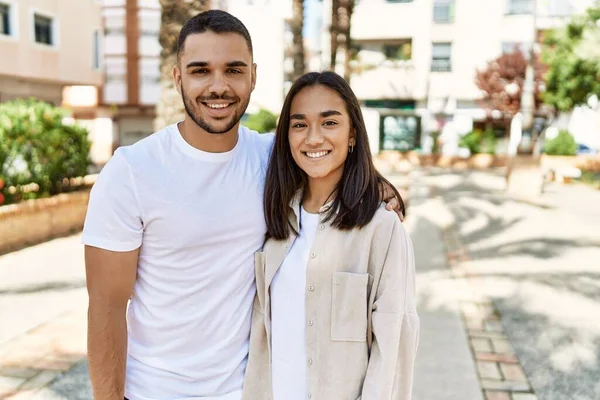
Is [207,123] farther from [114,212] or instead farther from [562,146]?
[562,146]

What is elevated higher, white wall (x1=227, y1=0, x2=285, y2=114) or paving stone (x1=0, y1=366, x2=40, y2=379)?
white wall (x1=227, y1=0, x2=285, y2=114)

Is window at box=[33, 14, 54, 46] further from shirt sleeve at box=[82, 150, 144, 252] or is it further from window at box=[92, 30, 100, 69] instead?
shirt sleeve at box=[82, 150, 144, 252]

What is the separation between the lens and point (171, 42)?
6.00 m

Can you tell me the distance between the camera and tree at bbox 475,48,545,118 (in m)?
28.2

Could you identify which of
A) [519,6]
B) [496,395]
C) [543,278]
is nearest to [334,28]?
[543,278]

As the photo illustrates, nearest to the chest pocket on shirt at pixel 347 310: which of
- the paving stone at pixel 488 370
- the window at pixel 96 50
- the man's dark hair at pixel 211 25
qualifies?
the man's dark hair at pixel 211 25

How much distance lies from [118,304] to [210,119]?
2.29 ft

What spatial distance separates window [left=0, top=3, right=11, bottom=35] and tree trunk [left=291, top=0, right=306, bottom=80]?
13871 mm

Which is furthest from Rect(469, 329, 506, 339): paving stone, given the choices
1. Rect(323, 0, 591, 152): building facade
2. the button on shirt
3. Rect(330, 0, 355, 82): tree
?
Rect(323, 0, 591, 152): building facade

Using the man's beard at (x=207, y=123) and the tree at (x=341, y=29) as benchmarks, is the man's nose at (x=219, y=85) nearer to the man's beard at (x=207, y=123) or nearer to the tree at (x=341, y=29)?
the man's beard at (x=207, y=123)

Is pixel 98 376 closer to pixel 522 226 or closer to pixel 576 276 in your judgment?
pixel 576 276

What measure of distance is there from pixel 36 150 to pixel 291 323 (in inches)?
334

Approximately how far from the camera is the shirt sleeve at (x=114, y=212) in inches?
70.9

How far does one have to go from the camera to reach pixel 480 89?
97.4 feet
